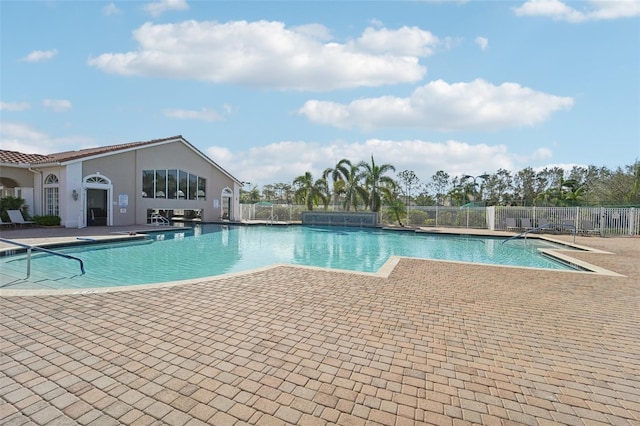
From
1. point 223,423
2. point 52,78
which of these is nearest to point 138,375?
point 223,423

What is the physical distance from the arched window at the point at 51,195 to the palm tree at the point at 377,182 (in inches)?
762

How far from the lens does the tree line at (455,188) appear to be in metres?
25.7

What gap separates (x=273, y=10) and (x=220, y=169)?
684 inches

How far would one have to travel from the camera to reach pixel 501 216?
22.4 metres

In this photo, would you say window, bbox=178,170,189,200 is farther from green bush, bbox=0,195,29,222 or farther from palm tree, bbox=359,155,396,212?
palm tree, bbox=359,155,396,212

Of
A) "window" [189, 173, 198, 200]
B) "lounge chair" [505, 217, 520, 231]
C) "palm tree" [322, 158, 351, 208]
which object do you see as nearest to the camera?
"lounge chair" [505, 217, 520, 231]

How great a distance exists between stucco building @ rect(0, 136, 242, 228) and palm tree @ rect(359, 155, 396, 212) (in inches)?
483

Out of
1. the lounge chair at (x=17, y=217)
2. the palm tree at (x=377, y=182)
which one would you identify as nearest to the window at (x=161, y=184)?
the lounge chair at (x=17, y=217)

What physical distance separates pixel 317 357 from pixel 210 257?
889cm

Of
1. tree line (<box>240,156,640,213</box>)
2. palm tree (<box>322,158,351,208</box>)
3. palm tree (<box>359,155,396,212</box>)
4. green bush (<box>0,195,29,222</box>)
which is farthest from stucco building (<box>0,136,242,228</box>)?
palm tree (<box>359,155,396,212</box>)

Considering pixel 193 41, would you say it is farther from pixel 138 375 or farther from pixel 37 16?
pixel 138 375

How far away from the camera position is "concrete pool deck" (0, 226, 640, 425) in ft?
7.66

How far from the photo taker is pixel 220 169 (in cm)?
2612

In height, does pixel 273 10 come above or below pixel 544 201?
above
